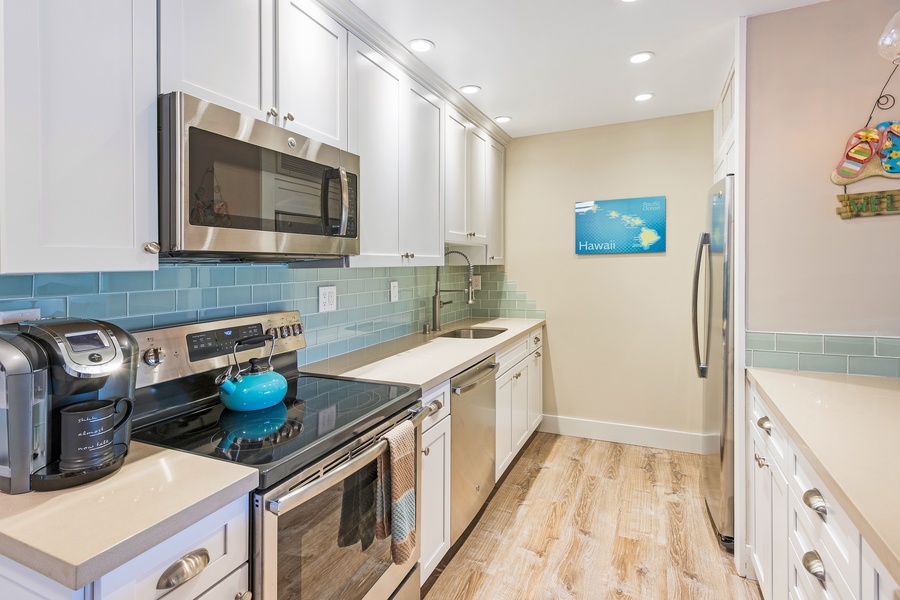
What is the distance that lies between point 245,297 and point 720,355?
213 cm

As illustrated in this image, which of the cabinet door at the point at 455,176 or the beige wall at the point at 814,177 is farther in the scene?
the cabinet door at the point at 455,176

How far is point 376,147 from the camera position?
2.11 m

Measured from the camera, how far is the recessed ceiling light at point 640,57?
7.89ft

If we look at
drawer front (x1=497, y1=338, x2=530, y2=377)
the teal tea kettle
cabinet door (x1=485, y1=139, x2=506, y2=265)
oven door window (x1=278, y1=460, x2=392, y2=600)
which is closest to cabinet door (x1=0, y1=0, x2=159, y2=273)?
the teal tea kettle

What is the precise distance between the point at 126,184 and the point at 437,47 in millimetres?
1681

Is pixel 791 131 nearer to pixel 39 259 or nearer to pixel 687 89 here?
pixel 687 89

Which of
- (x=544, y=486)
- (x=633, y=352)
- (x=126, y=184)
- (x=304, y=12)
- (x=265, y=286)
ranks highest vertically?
(x=304, y=12)

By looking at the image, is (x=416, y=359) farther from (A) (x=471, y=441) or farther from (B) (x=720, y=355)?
(B) (x=720, y=355)

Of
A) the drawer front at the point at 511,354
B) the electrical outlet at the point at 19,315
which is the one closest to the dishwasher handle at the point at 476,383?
the drawer front at the point at 511,354

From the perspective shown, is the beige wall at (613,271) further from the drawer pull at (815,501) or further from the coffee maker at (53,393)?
the coffee maker at (53,393)

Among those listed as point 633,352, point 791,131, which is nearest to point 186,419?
point 791,131

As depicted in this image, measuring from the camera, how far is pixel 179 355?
145 centimetres

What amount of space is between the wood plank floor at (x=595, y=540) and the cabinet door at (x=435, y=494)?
184 mm

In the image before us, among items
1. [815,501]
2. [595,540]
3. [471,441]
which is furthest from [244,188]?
[595,540]
